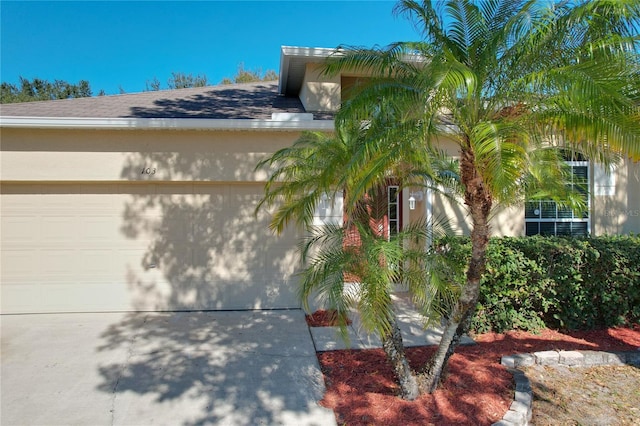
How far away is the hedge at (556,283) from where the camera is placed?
6.41 m

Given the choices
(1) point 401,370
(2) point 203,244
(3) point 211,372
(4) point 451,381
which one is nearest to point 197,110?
(2) point 203,244

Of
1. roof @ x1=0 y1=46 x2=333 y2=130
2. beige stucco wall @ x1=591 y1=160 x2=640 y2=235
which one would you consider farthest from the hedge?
roof @ x1=0 y1=46 x2=333 y2=130

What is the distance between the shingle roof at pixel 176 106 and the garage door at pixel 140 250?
1.43m

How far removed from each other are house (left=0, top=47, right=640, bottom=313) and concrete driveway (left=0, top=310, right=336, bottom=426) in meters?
0.67

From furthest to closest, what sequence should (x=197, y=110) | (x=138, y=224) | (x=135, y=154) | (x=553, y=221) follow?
(x=553, y=221)
(x=197, y=110)
(x=138, y=224)
(x=135, y=154)

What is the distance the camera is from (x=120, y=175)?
7.63 m

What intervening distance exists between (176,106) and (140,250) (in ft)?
10.7

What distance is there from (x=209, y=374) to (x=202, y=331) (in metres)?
1.68

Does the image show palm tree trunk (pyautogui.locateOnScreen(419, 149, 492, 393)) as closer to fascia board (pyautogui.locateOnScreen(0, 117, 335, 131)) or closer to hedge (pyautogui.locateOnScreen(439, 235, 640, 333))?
hedge (pyautogui.locateOnScreen(439, 235, 640, 333))

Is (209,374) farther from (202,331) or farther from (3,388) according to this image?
(3,388)

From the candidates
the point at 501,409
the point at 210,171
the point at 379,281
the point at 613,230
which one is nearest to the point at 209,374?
the point at 379,281

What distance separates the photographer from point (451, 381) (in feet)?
16.0

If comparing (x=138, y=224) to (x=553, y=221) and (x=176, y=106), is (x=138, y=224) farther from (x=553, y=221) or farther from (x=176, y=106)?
(x=553, y=221)

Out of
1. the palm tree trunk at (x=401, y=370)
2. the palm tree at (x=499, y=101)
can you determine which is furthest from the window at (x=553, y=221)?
the palm tree trunk at (x=401, y=370)
